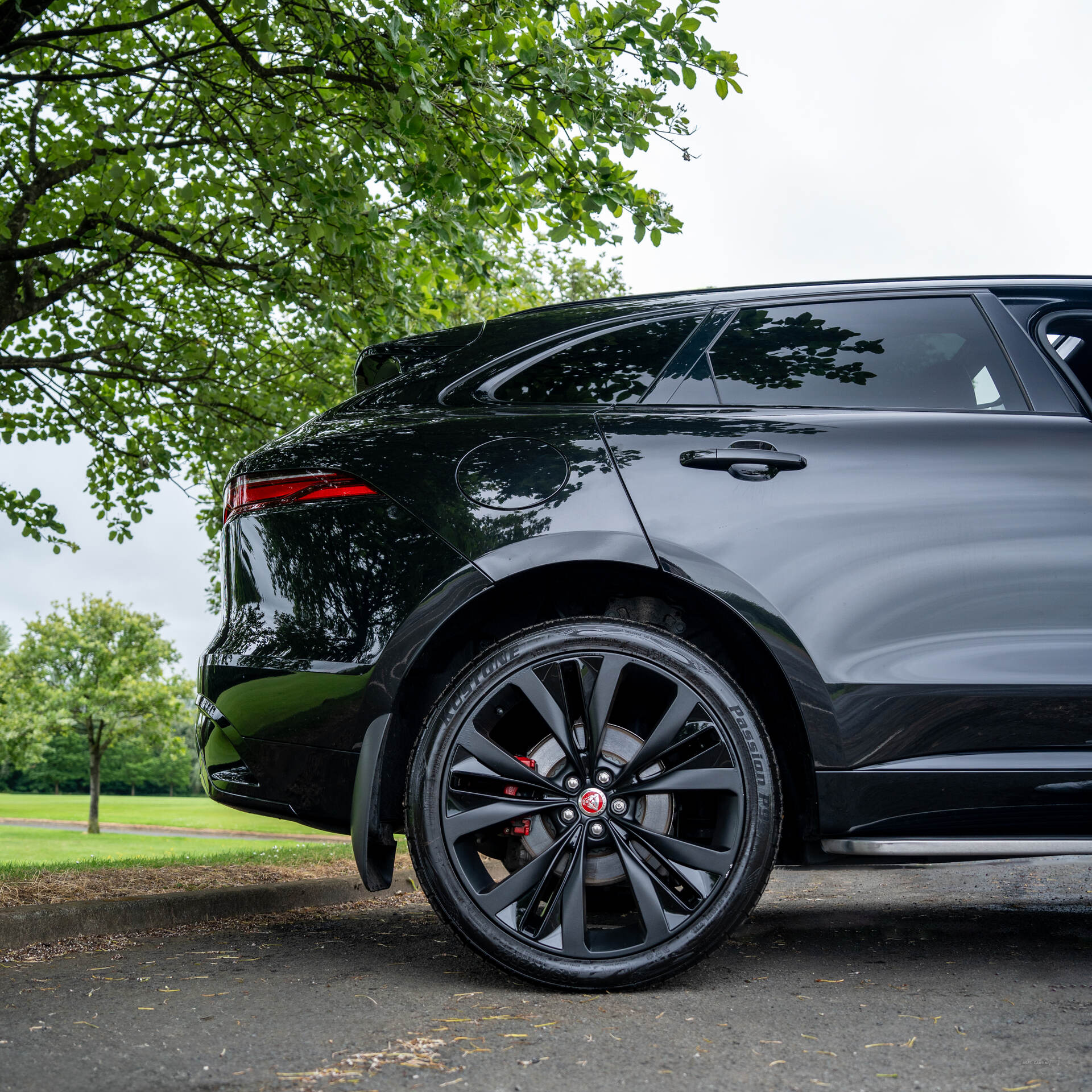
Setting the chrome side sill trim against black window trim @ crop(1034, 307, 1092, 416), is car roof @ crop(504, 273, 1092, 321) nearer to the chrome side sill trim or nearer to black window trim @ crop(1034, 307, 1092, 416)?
black window trim @ crop(1034, 307, 1092, 416)

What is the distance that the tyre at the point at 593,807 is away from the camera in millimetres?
2412

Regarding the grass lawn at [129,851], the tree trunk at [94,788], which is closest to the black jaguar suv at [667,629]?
the grass lawn at [129,851]

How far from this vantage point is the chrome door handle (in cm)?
260

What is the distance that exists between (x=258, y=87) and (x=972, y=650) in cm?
653

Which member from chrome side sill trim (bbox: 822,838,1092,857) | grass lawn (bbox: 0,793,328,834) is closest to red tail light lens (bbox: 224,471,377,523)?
chrome side sill trim (bbox: 822,838,1092,857)

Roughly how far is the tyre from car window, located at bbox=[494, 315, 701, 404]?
26.1 inches

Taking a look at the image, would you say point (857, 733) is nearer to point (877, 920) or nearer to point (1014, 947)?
point (1014, 947)

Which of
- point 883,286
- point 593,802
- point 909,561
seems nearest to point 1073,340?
point 883,286

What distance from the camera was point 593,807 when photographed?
2.46 m

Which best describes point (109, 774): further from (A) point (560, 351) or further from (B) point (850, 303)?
(B) point (850, 303)

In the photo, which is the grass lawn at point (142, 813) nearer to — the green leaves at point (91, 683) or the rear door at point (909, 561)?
the green leaves at point (91, 683)

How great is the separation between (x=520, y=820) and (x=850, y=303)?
1.75 meters

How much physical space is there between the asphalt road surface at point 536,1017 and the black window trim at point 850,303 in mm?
1488

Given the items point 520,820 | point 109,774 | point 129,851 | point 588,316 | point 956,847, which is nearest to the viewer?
point 956,847
